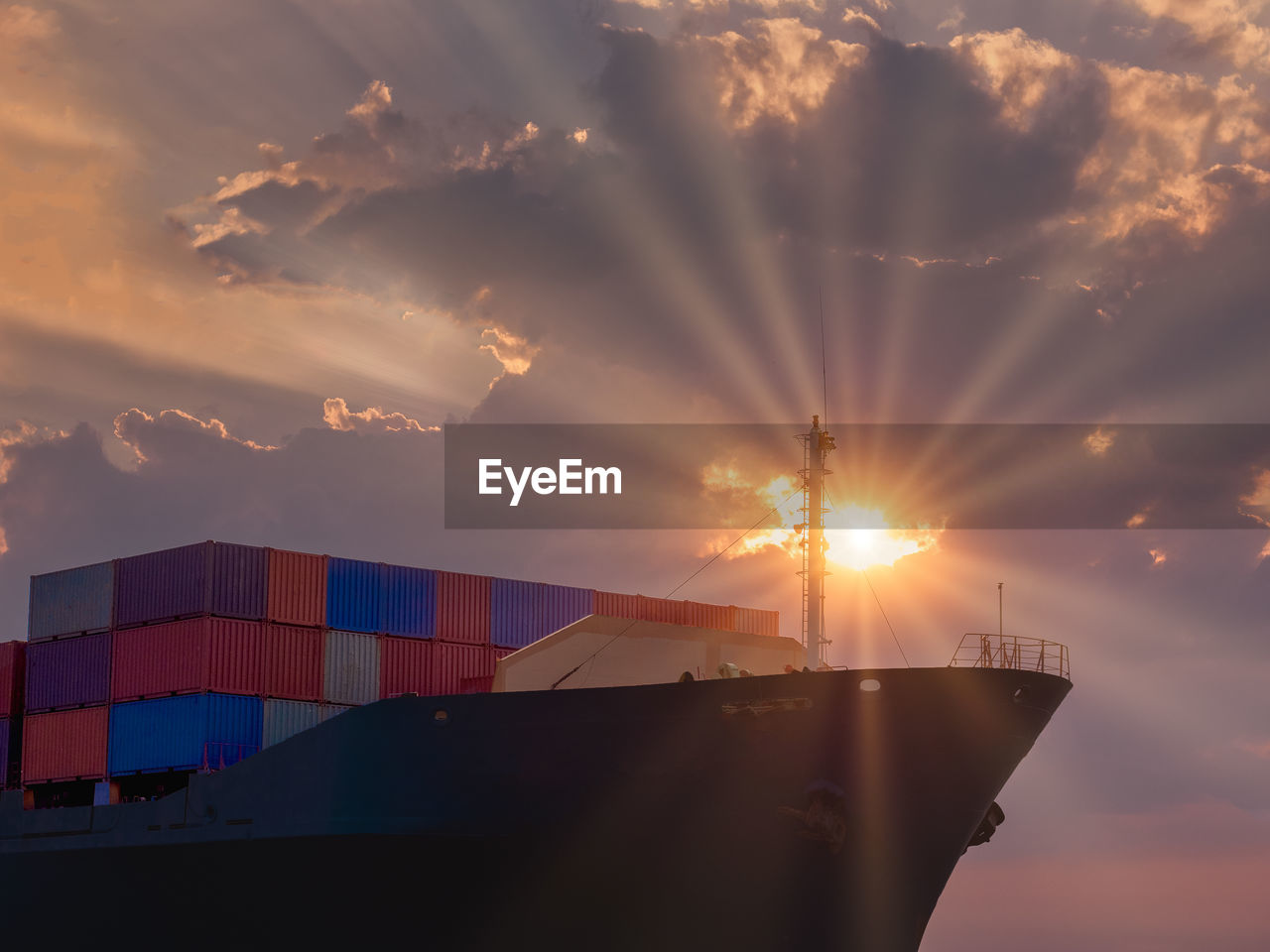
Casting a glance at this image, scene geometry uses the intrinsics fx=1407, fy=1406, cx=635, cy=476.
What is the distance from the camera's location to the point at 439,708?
25.4 metres

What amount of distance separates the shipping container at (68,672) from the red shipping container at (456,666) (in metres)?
7.18

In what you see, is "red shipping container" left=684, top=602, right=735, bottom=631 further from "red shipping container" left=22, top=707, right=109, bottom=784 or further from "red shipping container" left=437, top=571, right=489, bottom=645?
"red shipping container" left=22, top=707, right=109, bottom=784

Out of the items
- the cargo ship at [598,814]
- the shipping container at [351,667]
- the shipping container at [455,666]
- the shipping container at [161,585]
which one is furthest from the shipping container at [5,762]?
the shipping container at [455,666]

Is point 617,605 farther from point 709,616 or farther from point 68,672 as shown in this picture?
point 68,672

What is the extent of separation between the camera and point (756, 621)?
3791 cm

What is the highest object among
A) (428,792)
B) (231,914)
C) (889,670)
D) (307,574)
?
(307,574)

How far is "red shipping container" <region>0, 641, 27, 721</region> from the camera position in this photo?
3431 centimetres

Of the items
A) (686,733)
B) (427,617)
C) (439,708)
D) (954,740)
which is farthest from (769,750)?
(427,617)

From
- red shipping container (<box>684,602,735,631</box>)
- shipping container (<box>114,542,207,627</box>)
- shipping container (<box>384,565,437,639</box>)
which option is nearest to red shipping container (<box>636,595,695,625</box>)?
red shipping container (<box>684,602,735,631</box>)

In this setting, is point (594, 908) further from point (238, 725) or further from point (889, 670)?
point (238, 725)

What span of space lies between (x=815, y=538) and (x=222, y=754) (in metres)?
13.2

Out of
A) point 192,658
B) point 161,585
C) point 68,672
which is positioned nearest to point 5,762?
point 68,672

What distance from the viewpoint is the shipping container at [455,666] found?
3247 cm

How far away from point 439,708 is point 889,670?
26.5ft
